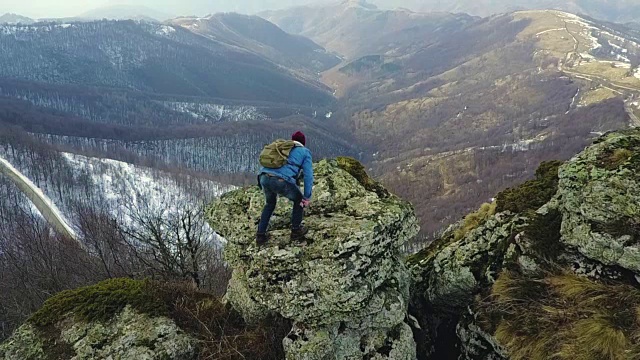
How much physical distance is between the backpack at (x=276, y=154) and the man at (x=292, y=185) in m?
0.16

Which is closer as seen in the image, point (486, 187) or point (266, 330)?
point (266, 330)

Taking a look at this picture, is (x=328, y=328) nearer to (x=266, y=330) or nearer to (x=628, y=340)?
(x=266, y=330)

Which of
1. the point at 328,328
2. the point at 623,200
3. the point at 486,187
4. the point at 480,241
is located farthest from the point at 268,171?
the point at 486,187

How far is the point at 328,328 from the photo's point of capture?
1254cm

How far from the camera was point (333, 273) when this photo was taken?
475 inches

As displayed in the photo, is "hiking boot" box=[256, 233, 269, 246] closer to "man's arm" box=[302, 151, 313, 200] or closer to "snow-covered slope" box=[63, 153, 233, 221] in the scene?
"man's arm" box=[302, 151, 313, 200]

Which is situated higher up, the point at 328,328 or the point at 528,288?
the point at 528,288

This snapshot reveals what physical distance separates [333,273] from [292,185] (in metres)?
2.69

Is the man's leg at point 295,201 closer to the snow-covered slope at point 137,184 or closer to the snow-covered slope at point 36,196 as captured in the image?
the snow-covered slope at point 36,196

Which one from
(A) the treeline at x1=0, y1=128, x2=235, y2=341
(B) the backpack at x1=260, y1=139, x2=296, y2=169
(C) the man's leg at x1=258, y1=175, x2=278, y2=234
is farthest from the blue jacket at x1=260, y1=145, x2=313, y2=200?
(A) the treeline at x1=0, y1=128, x2=235, y2=341

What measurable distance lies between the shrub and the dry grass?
165 inches

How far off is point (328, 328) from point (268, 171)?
4743mm

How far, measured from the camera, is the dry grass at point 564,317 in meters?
10.2

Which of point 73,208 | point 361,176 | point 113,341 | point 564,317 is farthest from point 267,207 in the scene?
point 73,208
